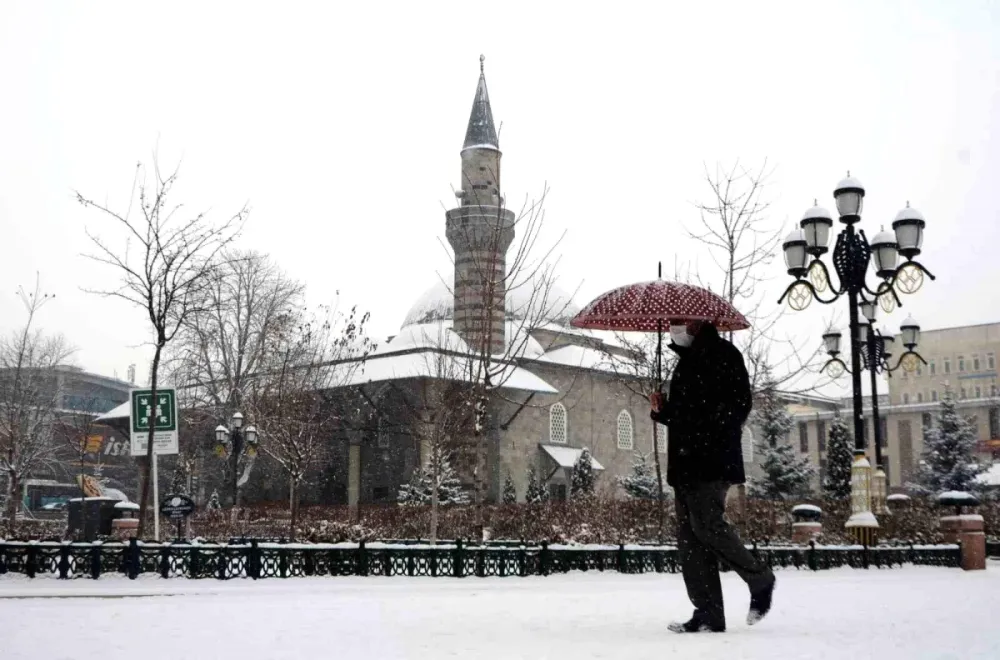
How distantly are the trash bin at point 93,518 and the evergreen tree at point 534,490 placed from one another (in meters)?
19.7

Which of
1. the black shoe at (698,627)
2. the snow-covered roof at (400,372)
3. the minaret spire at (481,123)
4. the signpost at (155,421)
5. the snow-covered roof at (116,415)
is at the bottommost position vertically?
the black shoe at (698,627)

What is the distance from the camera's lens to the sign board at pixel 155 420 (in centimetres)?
1284

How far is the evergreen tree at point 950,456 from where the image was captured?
130ft

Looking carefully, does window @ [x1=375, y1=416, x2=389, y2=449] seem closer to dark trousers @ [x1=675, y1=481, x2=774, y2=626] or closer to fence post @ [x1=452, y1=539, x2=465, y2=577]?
fence post @ [x1=452, y1=539, x2=465, y2=577]

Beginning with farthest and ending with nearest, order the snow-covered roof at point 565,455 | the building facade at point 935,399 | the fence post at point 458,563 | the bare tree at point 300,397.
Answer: the building facade at point 935,399
the snow-covered roof at point 565,455
the bare tree at point 300,397
the fence post at point 458,563

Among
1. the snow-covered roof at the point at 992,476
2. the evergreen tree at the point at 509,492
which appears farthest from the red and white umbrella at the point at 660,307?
the snow-covered roof at the point at 992,476

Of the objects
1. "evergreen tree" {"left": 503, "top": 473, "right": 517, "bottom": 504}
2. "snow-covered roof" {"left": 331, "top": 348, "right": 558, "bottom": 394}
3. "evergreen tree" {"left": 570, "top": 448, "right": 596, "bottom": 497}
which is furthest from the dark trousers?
"evergreen tree" {"left": 570, "top": 448, "right": 596, "bottom": 497}

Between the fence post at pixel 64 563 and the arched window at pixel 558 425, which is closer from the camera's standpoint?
the fence post at pixel 64 563

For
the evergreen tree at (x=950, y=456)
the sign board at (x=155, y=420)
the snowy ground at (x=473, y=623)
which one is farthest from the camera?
the evergreen tree at (x=950, y=456)

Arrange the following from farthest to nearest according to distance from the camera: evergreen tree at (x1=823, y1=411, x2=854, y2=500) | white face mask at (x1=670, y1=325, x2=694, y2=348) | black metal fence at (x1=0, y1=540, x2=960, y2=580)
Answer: evergreen tree at (x1=823, y1=411, x2=854, y2=500)
black metal fence at (x1=0, y1=540, x2=960, y2=580)
white face mask at (x1=670, y1=325, x2=694, y2=348)

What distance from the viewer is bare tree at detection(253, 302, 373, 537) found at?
28.0 m

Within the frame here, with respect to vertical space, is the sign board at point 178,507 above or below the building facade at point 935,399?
below

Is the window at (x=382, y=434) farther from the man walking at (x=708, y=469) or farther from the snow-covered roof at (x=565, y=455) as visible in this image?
the man walking at (x=708, y=469)

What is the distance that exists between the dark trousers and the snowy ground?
242mm
